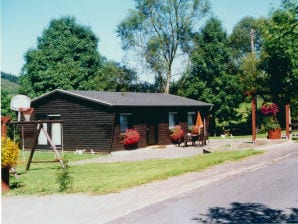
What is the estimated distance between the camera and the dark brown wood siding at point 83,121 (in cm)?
2541

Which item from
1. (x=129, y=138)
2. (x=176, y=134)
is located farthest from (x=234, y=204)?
(x=176, y=134)

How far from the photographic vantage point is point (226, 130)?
4097 cm

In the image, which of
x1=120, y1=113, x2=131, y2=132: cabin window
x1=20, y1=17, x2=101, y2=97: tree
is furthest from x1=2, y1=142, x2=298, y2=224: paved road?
x1=20, y1=17, x2=101, y2=97: tree

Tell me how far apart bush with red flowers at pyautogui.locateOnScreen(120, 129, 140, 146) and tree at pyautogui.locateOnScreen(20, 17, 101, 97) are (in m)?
26.1

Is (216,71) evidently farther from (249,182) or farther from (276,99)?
(249,182)

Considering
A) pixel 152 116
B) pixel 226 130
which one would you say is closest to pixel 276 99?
pixel 226 130

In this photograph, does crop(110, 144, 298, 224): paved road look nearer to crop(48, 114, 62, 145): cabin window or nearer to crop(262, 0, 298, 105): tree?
crop(48, 114, 62, 145): cabin window

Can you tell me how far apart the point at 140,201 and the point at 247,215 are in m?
3.01

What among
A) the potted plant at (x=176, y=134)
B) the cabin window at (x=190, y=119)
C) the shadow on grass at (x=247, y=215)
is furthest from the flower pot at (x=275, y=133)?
the shadow on grass at (x=247, y=215)

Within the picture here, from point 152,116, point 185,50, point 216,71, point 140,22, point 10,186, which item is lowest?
point 10,186

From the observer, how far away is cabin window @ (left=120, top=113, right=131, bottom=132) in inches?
1038

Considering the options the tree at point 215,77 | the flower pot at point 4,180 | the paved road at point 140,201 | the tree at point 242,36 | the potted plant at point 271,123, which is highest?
the tree at point 242,36

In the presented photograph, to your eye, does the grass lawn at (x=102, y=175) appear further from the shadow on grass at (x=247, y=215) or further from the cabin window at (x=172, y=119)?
the cabin window at (x=172, y=119)

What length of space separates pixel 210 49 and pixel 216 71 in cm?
266
